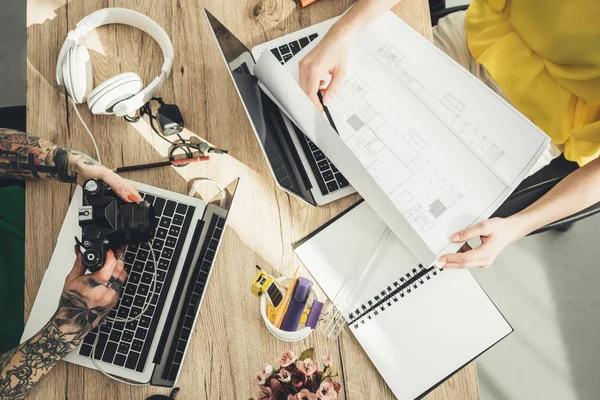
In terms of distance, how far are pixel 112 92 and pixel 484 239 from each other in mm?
Result: 899

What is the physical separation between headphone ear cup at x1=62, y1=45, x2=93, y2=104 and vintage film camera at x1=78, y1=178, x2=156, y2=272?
0.24m

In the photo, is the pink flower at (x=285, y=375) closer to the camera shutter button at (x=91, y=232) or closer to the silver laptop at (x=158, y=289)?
the silver laptop at (x=158, y=289)

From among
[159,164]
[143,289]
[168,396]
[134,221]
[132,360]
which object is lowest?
[168,396]

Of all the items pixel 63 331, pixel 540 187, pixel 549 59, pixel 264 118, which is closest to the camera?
pixel 63 331

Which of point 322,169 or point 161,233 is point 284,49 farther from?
point 161,233

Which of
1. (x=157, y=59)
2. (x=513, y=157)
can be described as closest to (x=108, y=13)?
(x=157, y=59)

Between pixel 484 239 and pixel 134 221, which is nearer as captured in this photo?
pixel 134 221

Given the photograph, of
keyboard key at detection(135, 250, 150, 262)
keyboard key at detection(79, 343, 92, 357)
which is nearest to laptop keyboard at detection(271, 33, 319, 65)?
keyboard key at detection(135, 250, 150, 262)

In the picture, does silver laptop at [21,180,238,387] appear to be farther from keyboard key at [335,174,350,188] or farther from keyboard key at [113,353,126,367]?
keyboard key at [335,174,350,188]

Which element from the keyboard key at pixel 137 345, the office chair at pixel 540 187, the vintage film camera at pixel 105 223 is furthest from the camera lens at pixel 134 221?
the office chair at pixel 540 187

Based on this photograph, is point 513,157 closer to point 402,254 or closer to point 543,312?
point 402,254

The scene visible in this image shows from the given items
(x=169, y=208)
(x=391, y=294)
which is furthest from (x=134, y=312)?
(x=391, y=294)

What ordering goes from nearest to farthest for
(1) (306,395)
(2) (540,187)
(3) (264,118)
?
(1) (306,395) < (3) (264,118) < (2) (540,187)

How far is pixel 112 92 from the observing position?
1016 millimetres
